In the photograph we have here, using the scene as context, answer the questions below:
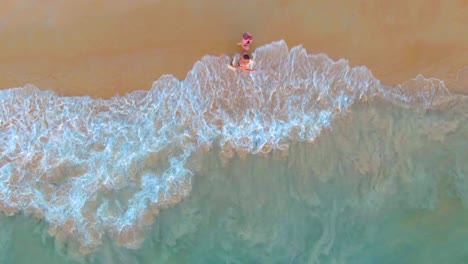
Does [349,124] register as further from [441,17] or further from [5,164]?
[5,164]

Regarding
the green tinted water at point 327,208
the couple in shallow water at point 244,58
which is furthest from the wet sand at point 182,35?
the green tinted water at point 327,208

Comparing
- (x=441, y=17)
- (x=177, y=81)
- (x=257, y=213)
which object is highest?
(x=441, y=17)

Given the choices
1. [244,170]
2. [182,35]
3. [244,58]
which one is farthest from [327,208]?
[182,35]

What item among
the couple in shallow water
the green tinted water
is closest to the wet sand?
the couple in shallow water

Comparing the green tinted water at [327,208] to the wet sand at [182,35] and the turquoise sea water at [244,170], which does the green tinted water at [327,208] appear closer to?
the turquoise sea water at [244,170]

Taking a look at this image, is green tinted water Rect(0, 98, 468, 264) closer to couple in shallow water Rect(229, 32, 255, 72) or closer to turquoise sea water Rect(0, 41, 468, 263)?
turquoise sea water Rect(0, 41, 468, 263)

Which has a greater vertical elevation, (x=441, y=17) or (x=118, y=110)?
(x=441, y=17)

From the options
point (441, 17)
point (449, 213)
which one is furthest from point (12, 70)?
point (449, 213)
